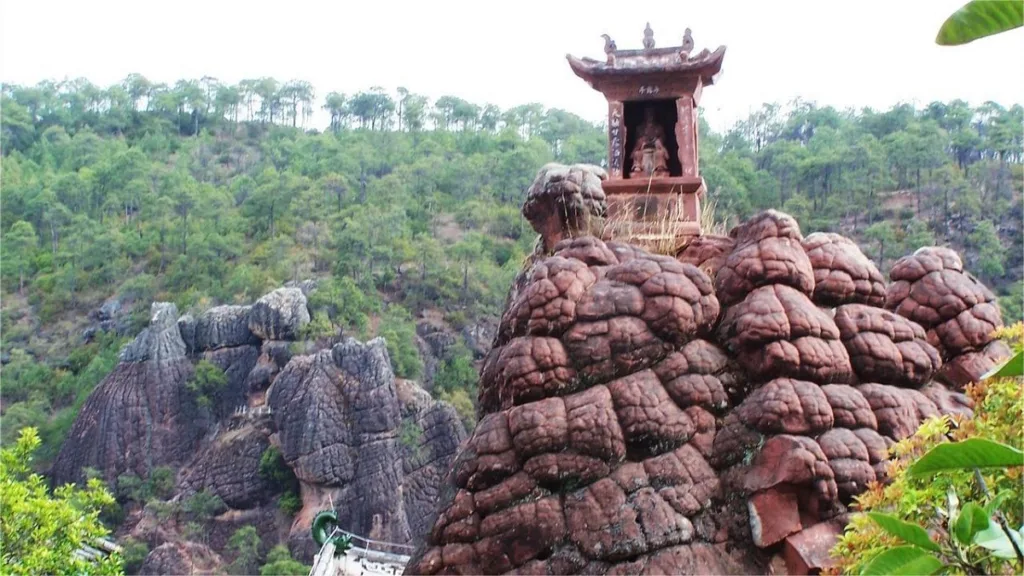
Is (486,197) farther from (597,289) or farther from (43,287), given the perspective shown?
→ (597,289)

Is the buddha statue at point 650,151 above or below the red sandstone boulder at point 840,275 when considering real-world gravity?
above

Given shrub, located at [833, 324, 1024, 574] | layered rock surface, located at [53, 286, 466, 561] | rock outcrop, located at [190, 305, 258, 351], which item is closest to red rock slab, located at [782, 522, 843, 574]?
shrub, located at [833, 324, 1024, 574]

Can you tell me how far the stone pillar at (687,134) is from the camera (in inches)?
300

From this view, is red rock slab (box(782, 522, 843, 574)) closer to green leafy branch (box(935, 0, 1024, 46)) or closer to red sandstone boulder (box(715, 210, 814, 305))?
red sandstone boulder (box(715, 210, 814, 305))

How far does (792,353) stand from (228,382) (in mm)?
30808

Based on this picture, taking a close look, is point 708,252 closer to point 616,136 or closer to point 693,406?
point 693,406

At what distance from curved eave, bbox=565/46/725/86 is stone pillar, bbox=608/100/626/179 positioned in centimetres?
31

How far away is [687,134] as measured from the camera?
7.67 metres

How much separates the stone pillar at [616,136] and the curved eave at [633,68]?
31 centimetres

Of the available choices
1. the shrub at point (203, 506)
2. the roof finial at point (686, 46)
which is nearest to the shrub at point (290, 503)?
the shrub at point (203, 506)

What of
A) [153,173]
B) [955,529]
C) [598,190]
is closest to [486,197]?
[153,173]

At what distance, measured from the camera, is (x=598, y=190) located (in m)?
6.50

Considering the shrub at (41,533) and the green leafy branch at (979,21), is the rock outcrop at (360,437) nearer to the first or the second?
the shrub at (41,533)

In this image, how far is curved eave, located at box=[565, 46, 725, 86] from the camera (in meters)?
7.59
